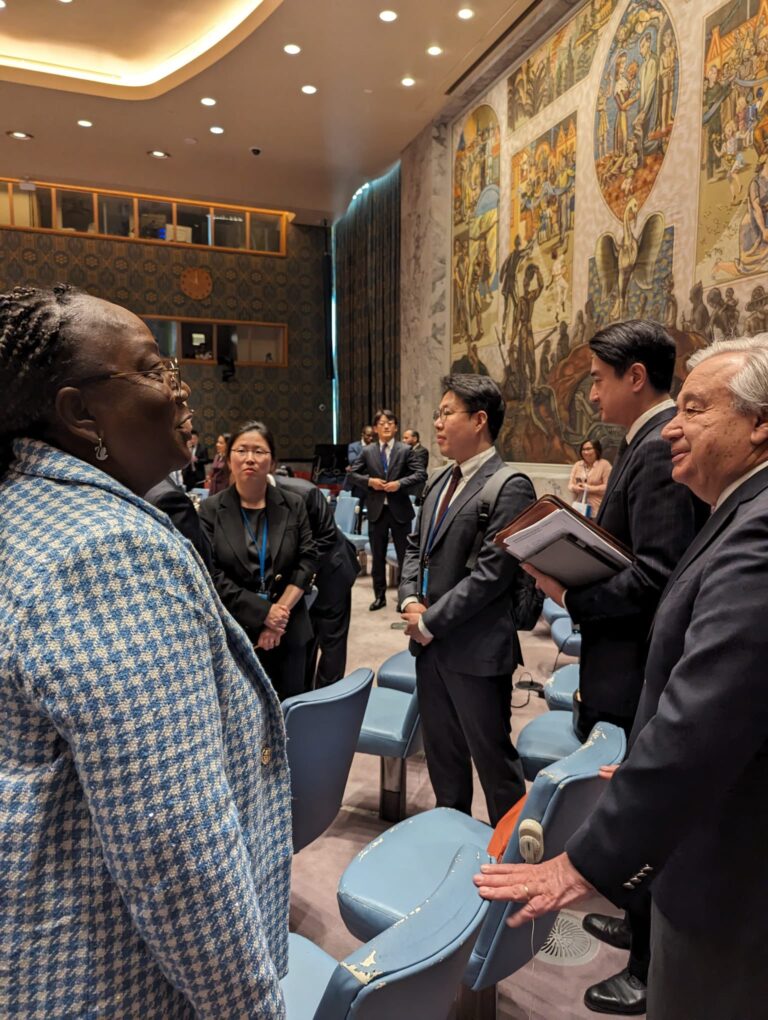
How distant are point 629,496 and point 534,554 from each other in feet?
1.08

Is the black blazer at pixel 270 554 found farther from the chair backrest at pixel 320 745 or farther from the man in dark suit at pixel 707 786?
the man in dark suit at pixel 707 786

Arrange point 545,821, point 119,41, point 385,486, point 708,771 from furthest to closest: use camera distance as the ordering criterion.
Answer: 1. point 119,41
2. point 385,486
3. point 545,821
4. point 708,771

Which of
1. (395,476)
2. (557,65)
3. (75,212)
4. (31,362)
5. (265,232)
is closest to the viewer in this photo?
(31,362)

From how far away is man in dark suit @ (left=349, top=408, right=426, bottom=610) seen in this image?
639 cm

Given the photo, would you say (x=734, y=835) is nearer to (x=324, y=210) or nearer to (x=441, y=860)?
(x=441, y=860)

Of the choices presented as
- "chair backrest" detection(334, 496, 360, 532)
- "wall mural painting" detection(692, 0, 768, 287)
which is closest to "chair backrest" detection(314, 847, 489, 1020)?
"wall mural painting" detection(692, 0, 768, 287)

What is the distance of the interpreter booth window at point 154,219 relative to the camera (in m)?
14.1

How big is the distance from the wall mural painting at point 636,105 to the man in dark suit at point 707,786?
561 cm

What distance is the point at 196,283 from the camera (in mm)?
14547

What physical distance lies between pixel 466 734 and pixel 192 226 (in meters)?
14.7

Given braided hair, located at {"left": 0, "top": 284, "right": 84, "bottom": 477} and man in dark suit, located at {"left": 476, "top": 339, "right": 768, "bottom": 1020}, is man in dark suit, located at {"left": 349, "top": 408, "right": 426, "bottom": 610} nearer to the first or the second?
man in dark suit, located at {"left": 476, "top": 339, "right": 768, "bottom": 1020}

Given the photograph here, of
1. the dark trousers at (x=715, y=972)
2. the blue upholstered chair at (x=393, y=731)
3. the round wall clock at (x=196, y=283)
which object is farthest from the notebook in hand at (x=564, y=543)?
the round wall clock at (x=196, y=283)

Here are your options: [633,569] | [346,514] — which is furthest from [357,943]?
[346,514]

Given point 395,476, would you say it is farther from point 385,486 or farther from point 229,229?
point 229,229
